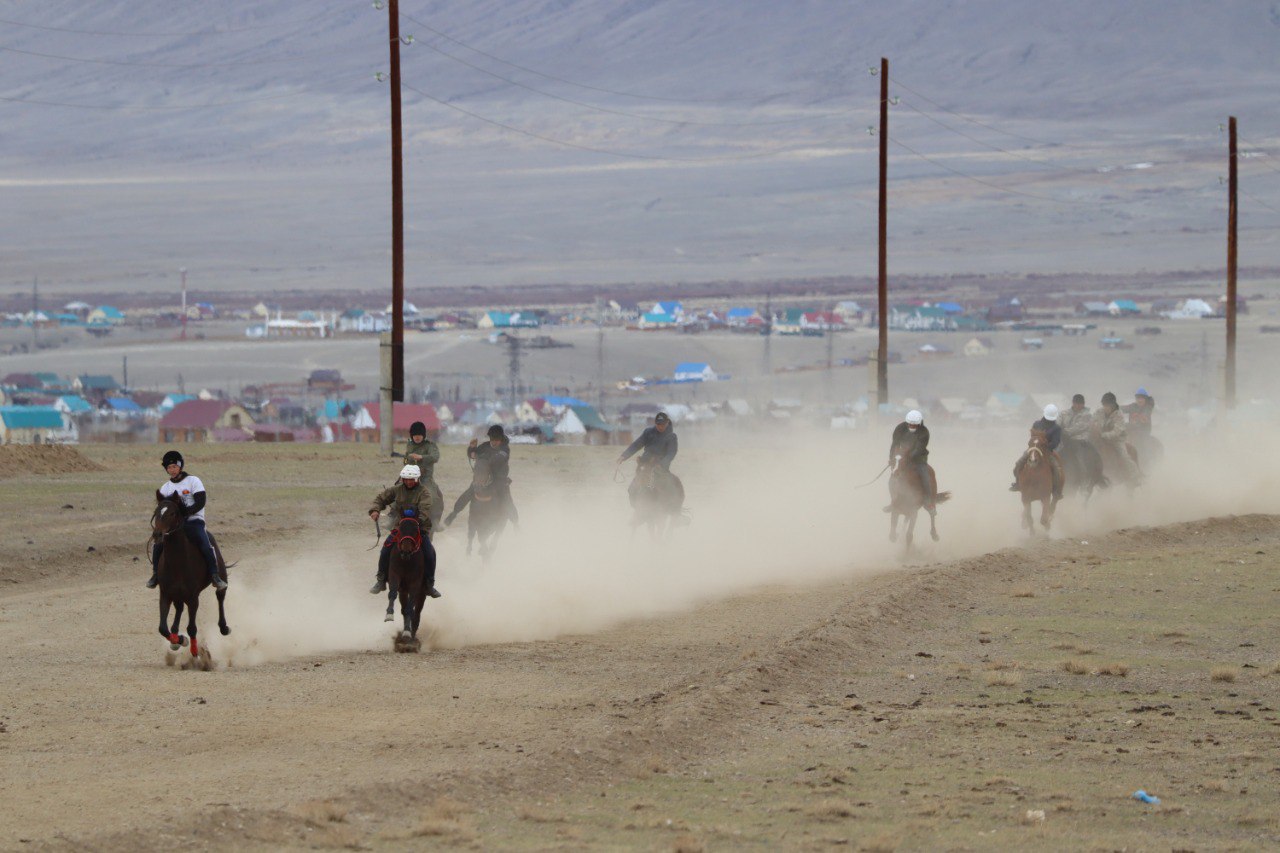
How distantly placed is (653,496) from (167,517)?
11.3 meters

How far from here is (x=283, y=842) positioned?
11.5 m

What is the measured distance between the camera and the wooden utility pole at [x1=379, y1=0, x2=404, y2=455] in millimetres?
40688

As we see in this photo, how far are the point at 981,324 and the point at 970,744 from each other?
414ft

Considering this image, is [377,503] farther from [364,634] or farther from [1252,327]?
[1252,327]

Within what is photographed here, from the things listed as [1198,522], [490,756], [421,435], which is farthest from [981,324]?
[490,756]

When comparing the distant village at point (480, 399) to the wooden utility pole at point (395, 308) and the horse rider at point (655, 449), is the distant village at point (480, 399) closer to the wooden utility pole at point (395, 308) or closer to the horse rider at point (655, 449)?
the wooden utility pole at point (395, 308)

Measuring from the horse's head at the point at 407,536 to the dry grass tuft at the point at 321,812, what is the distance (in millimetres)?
6608

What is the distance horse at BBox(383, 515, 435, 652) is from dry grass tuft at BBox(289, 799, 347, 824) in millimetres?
6526

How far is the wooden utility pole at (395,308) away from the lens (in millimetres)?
40688

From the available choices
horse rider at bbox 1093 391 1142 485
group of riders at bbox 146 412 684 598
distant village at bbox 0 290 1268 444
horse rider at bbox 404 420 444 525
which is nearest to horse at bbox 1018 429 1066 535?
horse rider at bbox 1093 391 1142 485

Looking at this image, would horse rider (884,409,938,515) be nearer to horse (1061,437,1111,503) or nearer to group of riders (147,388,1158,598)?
group of riders (147,388,1158,598)

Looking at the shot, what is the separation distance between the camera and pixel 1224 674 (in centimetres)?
1759

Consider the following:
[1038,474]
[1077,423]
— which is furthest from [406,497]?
[1077,423]

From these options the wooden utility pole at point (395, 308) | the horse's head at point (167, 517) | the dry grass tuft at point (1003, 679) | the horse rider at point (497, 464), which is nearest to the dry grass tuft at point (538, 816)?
the dry grass tuft at point (1003, 679)
